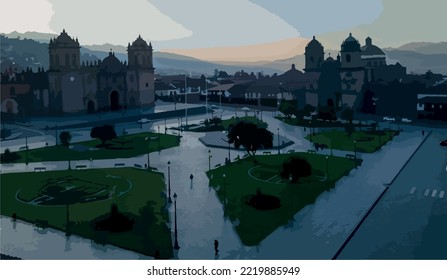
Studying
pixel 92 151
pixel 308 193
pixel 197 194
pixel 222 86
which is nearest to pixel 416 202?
pixel 308 193

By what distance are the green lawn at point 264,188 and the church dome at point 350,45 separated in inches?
1165

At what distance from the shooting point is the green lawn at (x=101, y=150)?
123 ft

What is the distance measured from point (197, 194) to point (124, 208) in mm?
4312

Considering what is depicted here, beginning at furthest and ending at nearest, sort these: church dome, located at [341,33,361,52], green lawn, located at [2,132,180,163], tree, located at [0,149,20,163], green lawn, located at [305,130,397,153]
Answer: church dome, located at [341,33,361,52], green lawn, located at [305,130,397,153], green lawn, located at [2,132,180,163], tree, located at [0,149,20,163]

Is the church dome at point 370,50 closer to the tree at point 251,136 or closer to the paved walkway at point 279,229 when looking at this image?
the paved walkway at point 279,229

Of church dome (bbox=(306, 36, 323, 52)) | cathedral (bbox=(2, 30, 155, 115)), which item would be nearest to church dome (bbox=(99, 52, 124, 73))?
cathedral (bbox=(2, 30, 155, 115))

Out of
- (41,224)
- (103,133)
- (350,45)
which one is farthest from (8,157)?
(350,45)

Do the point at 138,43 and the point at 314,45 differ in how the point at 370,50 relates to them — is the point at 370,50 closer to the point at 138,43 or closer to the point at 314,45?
the point at 314,45

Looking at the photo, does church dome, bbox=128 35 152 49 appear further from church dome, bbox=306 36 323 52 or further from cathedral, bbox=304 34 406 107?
cathedral, bbox=304 34 406 107

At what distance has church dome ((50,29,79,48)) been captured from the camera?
5747 centimetres

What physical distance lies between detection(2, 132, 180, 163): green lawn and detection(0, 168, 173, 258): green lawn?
5120 mm

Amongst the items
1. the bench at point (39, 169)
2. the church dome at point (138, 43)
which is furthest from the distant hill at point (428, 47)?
the church dome at point (138, 43)

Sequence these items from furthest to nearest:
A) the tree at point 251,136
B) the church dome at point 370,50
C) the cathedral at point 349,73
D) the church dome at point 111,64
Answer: the church dome at point 370,50, the church dome at point 111,64, the cathedral at point 349,73, the tree at point 251,136

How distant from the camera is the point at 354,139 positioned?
44.4 metres
